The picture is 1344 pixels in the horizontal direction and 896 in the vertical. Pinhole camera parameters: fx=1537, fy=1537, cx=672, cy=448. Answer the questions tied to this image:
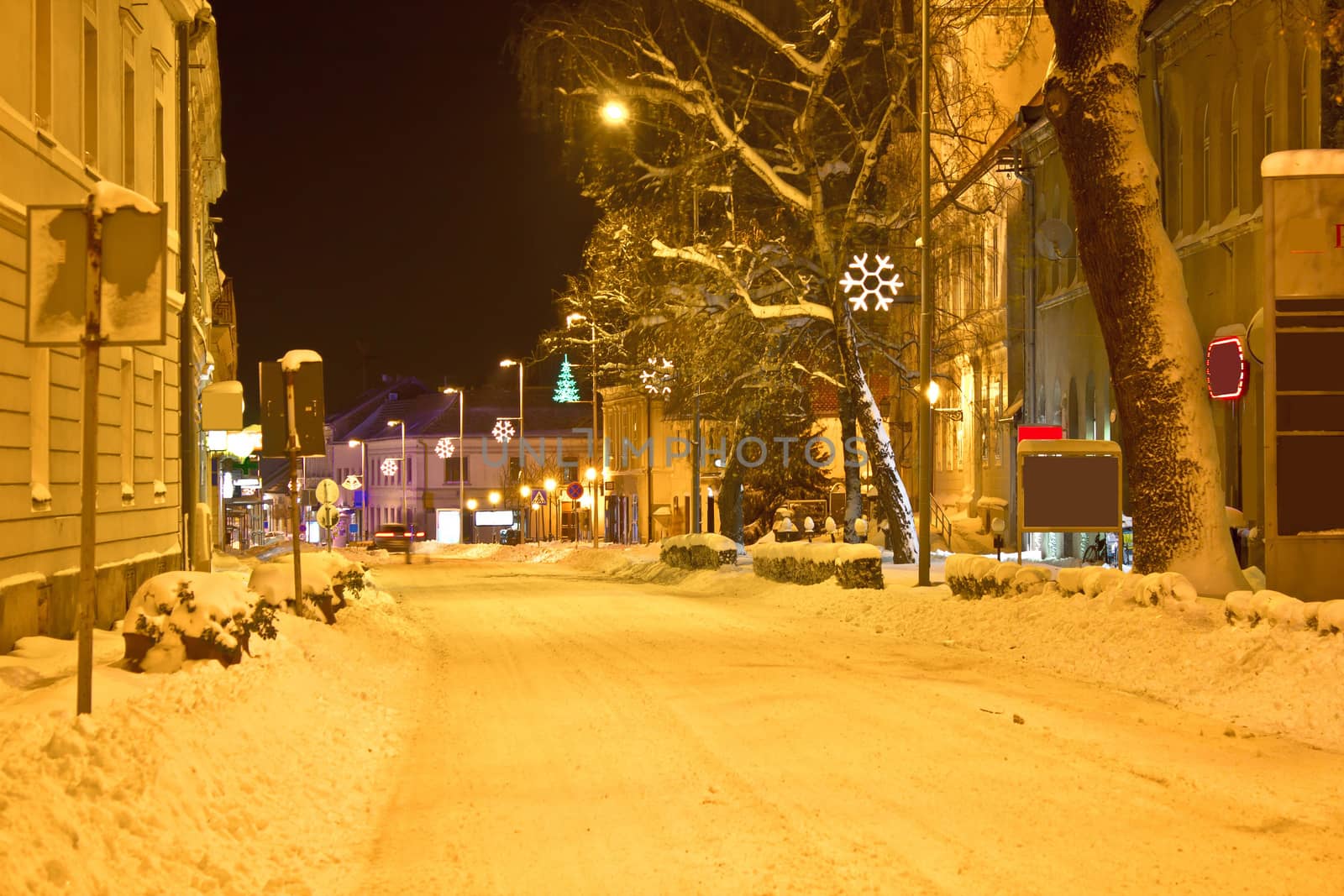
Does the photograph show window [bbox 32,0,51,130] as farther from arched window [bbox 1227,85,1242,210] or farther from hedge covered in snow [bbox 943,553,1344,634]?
arched window [bbox 1227,85,1242,210]

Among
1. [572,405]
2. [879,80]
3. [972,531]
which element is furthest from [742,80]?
[572,405]

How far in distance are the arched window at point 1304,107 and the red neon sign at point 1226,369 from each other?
3.22 metres

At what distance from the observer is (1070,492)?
23.2 meters

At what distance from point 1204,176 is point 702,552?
47.0ft

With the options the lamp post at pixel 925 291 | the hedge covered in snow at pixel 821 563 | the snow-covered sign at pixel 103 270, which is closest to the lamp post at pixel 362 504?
the hedge covered in snow at pixel 821 563

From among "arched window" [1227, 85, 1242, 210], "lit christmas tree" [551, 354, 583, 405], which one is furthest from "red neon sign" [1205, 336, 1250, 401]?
"lit christmas tree" [551, 354, 583, 405]

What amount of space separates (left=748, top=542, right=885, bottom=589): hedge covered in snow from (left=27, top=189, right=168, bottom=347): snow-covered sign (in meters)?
18.0

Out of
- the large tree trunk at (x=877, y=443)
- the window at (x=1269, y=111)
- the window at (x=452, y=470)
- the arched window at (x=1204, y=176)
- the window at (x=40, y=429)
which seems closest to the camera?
the window at (x=40, y=429)

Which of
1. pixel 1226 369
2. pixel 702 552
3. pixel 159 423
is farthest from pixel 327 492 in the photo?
pixel 1226 369

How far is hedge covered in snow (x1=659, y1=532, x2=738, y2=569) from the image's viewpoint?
3572 centimetres

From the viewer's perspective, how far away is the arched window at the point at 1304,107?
22.5 meters

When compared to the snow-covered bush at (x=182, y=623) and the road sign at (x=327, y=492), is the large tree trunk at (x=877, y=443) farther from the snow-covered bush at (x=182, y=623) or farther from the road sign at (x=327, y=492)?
the snow-covered bush at (x=182, y=623)

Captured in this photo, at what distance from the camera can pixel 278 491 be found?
385 feet

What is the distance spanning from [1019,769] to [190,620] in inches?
246
